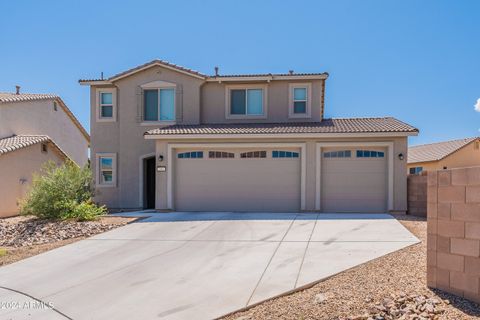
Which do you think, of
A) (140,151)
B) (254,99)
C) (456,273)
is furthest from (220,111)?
(456,273)

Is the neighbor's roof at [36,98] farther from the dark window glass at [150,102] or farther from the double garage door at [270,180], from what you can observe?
the double garage door at [270,180]

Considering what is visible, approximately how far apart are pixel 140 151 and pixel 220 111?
14.0 feet

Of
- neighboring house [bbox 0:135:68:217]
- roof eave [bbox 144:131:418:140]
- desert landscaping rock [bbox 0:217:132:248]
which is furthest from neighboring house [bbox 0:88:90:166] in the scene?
roof eave [bbox 144:131:418:140]

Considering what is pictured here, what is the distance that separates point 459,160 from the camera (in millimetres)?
28000

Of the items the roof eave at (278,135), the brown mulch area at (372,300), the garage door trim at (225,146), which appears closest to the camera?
the brown mulch area at (372,300)

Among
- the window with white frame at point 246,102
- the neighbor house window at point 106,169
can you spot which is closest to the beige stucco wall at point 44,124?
the neighbor house window at point 106,169

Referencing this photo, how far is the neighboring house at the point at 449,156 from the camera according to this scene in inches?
1074

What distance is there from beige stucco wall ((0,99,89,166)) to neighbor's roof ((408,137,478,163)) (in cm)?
2681

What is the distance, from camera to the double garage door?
1402 centimetres

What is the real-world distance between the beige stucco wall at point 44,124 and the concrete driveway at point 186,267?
41.5ft

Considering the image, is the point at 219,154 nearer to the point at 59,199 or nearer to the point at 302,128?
the point at 302,128

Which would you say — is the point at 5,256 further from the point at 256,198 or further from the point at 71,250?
the point at 256,198

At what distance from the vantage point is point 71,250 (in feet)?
30.4

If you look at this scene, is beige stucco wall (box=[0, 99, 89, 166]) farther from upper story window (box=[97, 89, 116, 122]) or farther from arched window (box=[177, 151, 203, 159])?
arched window (box=[177, 151, 203, 159])
